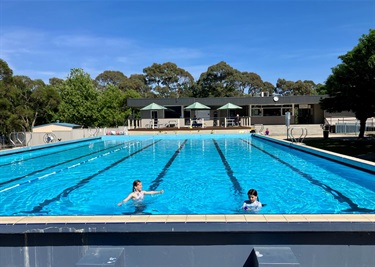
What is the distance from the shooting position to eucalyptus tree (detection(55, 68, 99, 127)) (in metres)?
31.6

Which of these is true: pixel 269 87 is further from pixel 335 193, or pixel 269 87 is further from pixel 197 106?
pixel 335 193

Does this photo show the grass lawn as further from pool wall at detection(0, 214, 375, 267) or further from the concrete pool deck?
pool wall at detection(0, 214, 375, 267)

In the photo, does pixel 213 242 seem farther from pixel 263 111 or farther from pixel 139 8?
pixel 263 111

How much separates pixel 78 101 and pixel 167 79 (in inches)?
1264

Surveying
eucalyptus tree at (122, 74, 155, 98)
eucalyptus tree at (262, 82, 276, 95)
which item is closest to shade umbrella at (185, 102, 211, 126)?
eucalyptus tree at (122, 74, 155, 98)

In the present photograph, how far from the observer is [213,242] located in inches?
129

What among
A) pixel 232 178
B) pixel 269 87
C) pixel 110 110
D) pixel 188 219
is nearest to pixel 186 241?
pixel 188 219

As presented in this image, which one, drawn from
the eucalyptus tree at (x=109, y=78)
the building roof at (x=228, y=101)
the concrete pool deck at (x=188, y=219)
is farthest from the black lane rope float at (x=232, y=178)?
the eucalyptus tree at (x=109, y=78)

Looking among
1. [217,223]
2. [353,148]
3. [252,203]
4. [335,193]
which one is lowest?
[335,193]

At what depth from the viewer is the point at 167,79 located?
61969 mm

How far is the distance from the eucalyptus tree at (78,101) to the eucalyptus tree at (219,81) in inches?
1014

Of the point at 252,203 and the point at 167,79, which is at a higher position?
the point at 167,79

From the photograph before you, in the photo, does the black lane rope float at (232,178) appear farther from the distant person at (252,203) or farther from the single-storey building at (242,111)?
the single-storey building at (242,111)

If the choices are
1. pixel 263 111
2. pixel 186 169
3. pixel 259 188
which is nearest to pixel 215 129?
pixel 263 111
